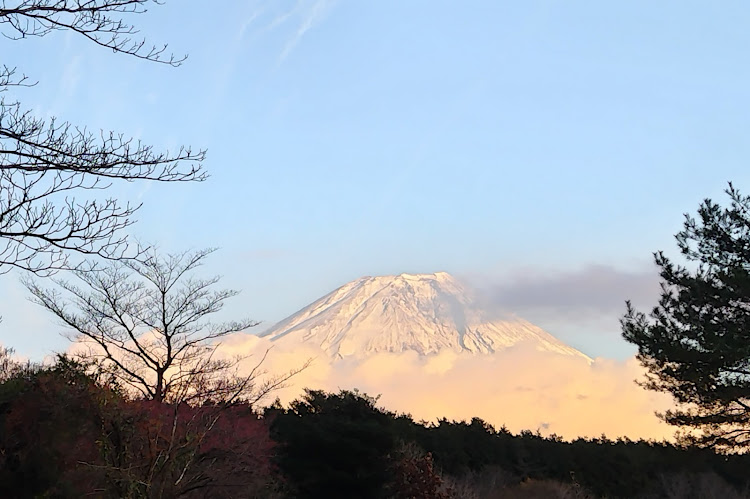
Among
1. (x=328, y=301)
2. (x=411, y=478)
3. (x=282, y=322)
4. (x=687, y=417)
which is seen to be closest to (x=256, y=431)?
(x=411, y=478)

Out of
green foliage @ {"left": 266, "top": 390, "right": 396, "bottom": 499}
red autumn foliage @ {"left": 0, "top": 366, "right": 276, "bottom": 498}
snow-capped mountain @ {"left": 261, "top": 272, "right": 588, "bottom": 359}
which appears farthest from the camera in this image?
snow-capped mountain @ {"left": 261, "top": 272, "right": 588, "bottom": 359}

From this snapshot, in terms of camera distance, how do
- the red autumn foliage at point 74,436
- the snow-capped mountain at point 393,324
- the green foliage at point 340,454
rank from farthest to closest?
1. the snow-capped mountain at point 393,324
2. the green foliage at point 340,454
3. the red autumn foliage at point 74,436

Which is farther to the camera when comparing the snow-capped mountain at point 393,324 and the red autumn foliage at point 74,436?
the snow-capped mountain at point 393,324

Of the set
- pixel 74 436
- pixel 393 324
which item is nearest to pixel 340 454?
pixel 74 436

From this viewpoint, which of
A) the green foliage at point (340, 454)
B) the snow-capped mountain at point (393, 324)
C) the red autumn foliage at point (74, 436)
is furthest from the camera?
the snow-capped mountain at point (393, 324)

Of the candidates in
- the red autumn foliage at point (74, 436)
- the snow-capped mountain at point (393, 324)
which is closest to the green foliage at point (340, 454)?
the red autumn foliage at point (74, 436)

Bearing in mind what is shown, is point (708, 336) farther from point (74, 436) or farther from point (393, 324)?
point (393, 324)

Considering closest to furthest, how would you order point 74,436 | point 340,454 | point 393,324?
point 74,436 → point 340,454 → point 393,324

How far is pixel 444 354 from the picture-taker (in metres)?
119

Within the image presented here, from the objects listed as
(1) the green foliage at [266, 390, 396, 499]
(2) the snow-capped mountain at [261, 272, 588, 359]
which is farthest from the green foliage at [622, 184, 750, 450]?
(2) the snow-capped mountain at [261, 272, 588, 359]

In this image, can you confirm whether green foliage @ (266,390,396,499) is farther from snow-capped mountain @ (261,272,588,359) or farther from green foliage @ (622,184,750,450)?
snow-capped mountain @ (261,272,588,359)

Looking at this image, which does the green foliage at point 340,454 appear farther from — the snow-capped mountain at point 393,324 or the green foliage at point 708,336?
the snow-capped mountain at point 393,324

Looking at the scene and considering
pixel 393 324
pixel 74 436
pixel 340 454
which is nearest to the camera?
pixel 74 436

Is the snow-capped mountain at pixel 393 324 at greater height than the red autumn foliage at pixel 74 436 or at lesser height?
greater
